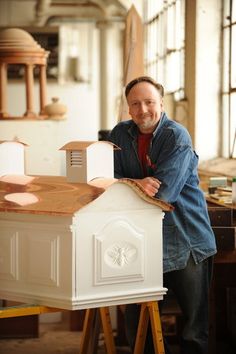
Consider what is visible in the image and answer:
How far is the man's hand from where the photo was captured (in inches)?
132

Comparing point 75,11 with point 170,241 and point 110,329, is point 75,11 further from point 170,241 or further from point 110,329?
point 170,241

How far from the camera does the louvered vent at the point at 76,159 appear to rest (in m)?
3.39

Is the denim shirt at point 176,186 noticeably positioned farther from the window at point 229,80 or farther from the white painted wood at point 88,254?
the window at point 229,80

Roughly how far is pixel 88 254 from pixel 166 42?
18.6 feet

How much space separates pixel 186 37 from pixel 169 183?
3547 mm

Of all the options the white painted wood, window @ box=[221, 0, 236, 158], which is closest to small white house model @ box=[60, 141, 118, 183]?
the white painted wood

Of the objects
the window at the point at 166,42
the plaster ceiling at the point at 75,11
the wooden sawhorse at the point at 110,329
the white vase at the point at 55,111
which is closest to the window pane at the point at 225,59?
the window at the point at 166,42

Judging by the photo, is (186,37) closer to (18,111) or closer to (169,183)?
(169,183)

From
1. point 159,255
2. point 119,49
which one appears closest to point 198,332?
point 159,255

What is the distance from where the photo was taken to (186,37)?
6719 mm

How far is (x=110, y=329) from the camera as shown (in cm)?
383

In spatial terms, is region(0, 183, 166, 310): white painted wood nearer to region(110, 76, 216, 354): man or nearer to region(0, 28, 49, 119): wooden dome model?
region(110, 76, 216, 354): man

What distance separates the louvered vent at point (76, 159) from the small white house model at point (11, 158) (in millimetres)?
364

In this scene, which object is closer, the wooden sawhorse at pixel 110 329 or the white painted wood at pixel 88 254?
the white painted wood at pixel 88 254
